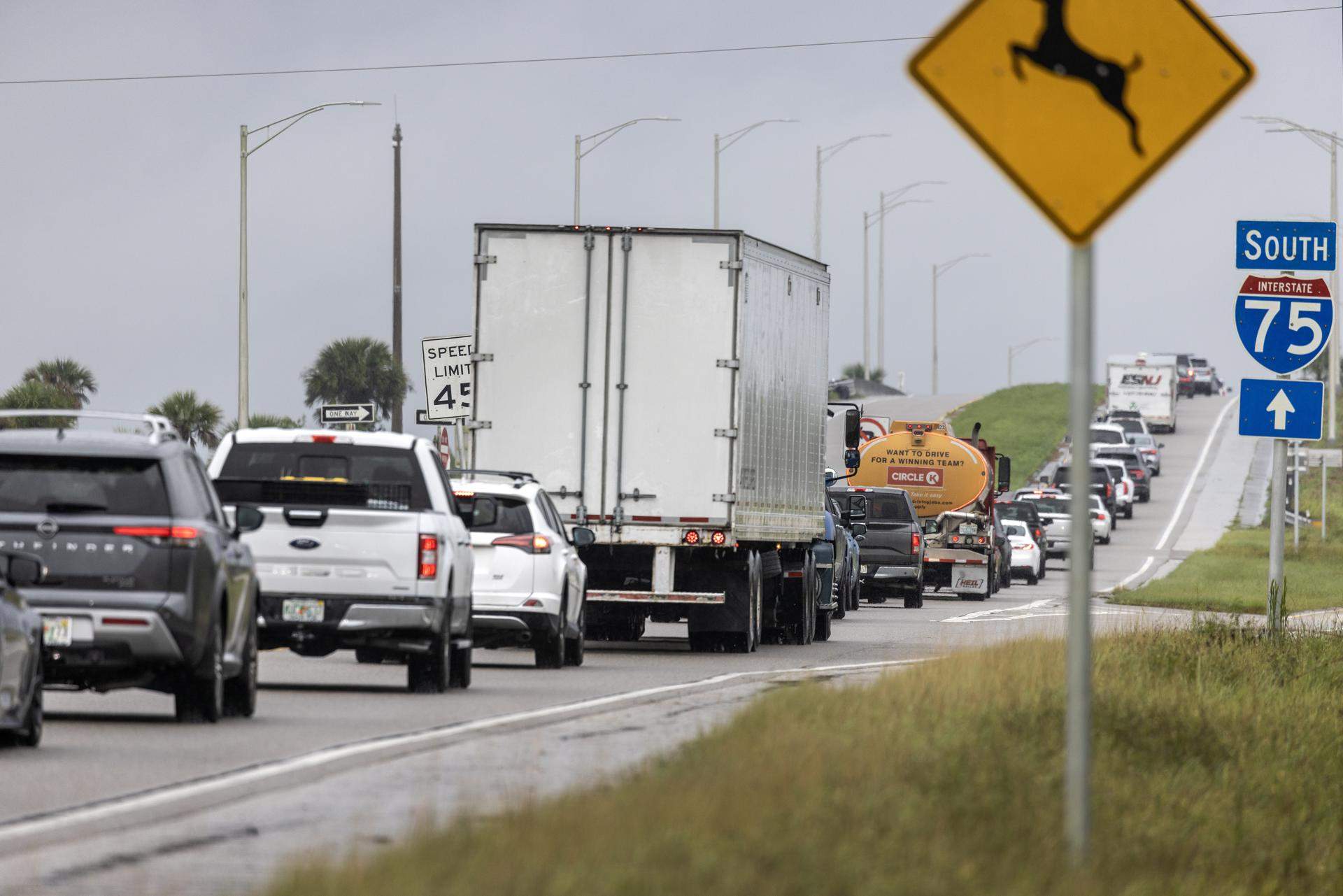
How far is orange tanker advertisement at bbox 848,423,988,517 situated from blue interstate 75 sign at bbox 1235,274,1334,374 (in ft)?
83.2

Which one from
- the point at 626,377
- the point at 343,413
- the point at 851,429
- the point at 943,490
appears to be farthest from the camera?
the point at 943,490

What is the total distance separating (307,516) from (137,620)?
360 cm

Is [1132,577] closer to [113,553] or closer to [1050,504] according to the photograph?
[1050,504]

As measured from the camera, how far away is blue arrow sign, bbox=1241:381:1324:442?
19.5 metres

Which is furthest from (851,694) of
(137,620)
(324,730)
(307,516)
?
(307,516)

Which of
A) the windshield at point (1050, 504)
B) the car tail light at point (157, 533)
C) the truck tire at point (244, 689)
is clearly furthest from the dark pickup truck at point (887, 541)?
the car tail light at point (157, 533)

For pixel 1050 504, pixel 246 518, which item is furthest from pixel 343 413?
pixel 1050 504

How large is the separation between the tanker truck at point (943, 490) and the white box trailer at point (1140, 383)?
63.7 meters

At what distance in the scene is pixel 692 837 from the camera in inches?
306

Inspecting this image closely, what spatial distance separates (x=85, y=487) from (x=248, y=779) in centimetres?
344

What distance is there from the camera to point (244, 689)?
1534 cm

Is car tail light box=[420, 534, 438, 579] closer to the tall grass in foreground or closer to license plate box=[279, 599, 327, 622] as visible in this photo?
→ license plate box=[279, 599, 327, 622]

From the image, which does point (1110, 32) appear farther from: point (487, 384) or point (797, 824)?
point (487, 384)

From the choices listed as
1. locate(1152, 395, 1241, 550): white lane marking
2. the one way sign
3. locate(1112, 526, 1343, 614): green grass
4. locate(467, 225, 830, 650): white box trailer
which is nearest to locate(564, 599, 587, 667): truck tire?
locate(467, 225, 830, 650): white box trailer
